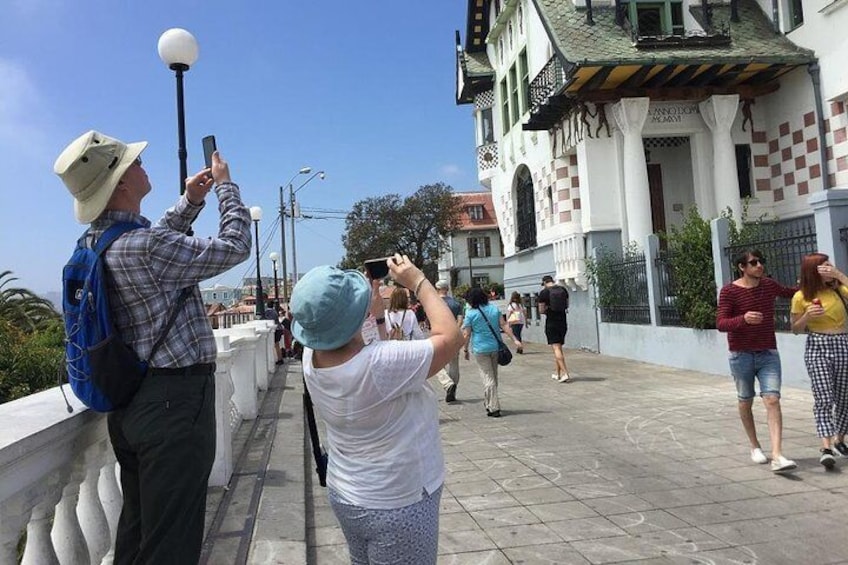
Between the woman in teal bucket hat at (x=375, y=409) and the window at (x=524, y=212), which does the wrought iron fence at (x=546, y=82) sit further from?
the woman in teal bucket hat at (x=375, y=409)

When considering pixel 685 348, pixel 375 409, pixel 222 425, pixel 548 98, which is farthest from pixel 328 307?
pixel 548 98

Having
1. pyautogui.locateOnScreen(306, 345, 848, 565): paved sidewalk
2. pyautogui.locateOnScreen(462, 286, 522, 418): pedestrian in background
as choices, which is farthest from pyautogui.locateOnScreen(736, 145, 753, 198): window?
pyautogui.locateOnScreen(462, 286, 522, 418): pedestrian in background

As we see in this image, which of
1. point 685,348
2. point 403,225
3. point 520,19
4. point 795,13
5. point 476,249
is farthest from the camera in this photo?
point 476,249

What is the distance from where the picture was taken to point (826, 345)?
229 inches

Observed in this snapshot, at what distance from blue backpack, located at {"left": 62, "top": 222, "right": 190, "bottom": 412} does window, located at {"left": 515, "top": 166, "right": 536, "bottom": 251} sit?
19.5m

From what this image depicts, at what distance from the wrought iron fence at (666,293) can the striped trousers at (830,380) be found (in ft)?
23.3

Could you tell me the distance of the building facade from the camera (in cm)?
1459

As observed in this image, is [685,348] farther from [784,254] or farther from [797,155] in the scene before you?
[797,155]

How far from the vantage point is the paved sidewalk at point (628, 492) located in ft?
13.9

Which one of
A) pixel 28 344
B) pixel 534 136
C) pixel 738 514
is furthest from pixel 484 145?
pixel 738 514

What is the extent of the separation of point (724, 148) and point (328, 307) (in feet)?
52.1

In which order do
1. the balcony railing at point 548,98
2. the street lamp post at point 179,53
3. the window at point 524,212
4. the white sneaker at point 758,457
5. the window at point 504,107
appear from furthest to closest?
1. the window at point 504,107
2. the window at point 524,212
3. the balcony railing at point 548,98
4. the street lamp post at point 179,53
5. the white sneaker at point 758,457

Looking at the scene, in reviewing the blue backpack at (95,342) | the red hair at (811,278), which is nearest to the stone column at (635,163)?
the red hair at (811,278)

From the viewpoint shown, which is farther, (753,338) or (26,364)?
(26,364)
